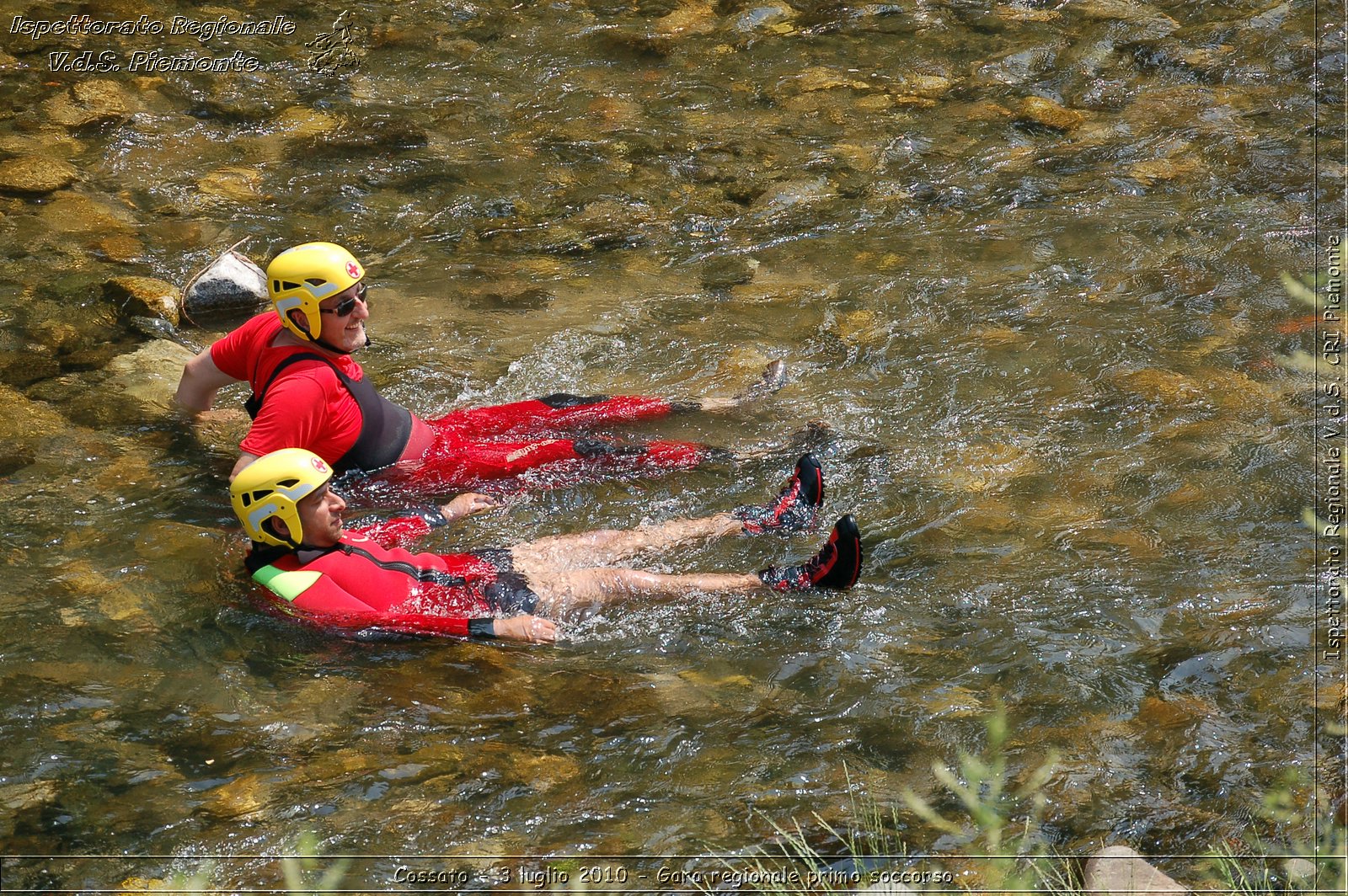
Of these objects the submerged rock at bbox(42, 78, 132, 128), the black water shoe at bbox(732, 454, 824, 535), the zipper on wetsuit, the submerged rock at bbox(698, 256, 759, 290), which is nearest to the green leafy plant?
the black water shoe at bbox(732, 454, 824, 535)

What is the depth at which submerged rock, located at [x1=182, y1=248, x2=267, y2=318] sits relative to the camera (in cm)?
773

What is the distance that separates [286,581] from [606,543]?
1.51 m

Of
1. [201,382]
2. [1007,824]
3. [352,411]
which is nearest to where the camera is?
[1007,824]

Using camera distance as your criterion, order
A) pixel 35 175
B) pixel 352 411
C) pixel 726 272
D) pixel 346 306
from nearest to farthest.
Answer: pixel 346 306
pixel 352 411
pixel 726 272
pixel 35 175

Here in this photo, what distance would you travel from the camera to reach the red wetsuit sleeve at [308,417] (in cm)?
543

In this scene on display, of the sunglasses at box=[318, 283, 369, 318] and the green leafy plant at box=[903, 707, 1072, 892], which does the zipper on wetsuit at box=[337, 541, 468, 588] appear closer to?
the sunglasses at box=[318, 283, 369, 318]

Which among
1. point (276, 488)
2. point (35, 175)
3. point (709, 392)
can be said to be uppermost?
point (35, 175)

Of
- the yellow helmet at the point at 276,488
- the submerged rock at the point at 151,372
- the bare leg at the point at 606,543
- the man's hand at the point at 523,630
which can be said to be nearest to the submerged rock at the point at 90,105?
the submerged rock at the point at 151,372

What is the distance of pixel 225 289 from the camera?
25.5 ft

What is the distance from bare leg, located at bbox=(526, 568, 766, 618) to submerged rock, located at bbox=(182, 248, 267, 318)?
3637 mm

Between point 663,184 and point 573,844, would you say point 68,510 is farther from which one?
point 663,184

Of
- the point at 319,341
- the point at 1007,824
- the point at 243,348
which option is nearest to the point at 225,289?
the point at 243,348

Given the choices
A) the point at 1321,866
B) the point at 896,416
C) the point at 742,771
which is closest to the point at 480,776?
the point at 742,771

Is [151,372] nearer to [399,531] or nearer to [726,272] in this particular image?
[399,531]
